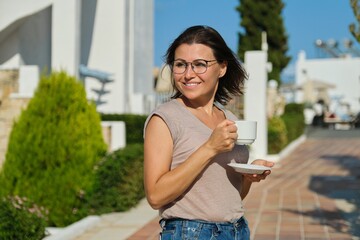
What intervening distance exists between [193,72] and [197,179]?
15.2 inches

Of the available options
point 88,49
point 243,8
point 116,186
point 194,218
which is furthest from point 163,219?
point 243,8

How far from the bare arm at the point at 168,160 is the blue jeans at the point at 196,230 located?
10 centimetres

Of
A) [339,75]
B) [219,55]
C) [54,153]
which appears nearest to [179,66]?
[219,55]

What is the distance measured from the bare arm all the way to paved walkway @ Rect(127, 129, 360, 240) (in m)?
3.77

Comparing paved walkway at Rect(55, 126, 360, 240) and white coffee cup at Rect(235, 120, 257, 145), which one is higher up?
white coffee cup at Rect(235, 120, 257, 145)

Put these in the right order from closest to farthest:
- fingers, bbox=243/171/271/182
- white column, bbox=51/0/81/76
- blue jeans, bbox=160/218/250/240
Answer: blue jeans, bbox=160/218/250/240, fingers, bbox=243/171/271/182, white column, bbox=51/0/81/76

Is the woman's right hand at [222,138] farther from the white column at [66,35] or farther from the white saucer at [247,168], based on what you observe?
the white column at [66,35]

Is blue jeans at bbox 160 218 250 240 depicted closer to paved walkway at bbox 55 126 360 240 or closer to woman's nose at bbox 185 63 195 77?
woman's nose at bbox 185 63 195 77

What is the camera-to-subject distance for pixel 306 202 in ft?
25.8

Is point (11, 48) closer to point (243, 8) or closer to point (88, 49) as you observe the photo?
point (88, 49)

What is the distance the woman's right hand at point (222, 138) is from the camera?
188cm

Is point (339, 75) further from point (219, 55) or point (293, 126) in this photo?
point (219, 55)

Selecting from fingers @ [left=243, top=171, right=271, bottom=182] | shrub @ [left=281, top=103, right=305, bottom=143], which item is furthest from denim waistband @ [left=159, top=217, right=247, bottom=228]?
shrub @ [left=281, top=103, right=305, bottom=143]

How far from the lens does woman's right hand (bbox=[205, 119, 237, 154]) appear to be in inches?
74.2
